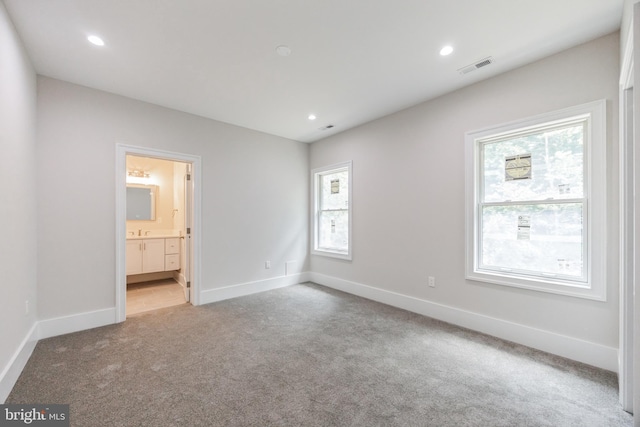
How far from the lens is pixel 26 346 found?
227cm

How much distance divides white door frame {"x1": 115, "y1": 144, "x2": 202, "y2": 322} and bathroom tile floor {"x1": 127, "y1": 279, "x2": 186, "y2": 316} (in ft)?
1.30

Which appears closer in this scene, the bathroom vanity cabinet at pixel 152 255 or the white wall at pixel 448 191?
the white wall at pixel 448 191

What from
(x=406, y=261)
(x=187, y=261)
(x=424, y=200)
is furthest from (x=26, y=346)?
(x=424, y=200)

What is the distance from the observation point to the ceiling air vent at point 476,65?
2.51 metres

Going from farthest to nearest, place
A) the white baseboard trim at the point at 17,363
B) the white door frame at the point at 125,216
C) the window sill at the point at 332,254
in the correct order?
1. the window sill at the point at 332,254
2. the white door frame at the point at 125,216
3. the white baseboard trim at the point at 17,363

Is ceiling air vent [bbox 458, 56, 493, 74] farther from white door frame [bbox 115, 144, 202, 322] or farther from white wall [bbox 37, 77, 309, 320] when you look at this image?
white door frame [bbox 115, 144, 202, 322]

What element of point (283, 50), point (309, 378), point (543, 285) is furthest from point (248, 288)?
point (543, 285)

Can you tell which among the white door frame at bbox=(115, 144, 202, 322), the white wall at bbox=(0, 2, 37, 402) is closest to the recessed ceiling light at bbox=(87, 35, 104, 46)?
the white wall at bbox=(0, 2, 37, 402)

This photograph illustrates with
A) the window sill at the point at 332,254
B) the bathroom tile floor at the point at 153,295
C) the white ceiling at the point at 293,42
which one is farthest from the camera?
the window sill at the point at 332,254

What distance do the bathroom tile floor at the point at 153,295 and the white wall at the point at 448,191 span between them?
8.46 ft

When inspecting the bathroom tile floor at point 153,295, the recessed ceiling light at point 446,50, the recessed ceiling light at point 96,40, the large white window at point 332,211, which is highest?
the recessed ceiling light at point 446,50

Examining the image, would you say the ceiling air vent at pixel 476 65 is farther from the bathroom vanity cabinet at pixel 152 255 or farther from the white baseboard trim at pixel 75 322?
the bathroom vanity cabinet at pixel 152 255

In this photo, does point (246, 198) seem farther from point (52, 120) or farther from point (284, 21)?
point (284, 21)

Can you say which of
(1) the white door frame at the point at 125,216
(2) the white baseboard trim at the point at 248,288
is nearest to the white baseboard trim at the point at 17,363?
(1) the white door frame at the point at 125,216
